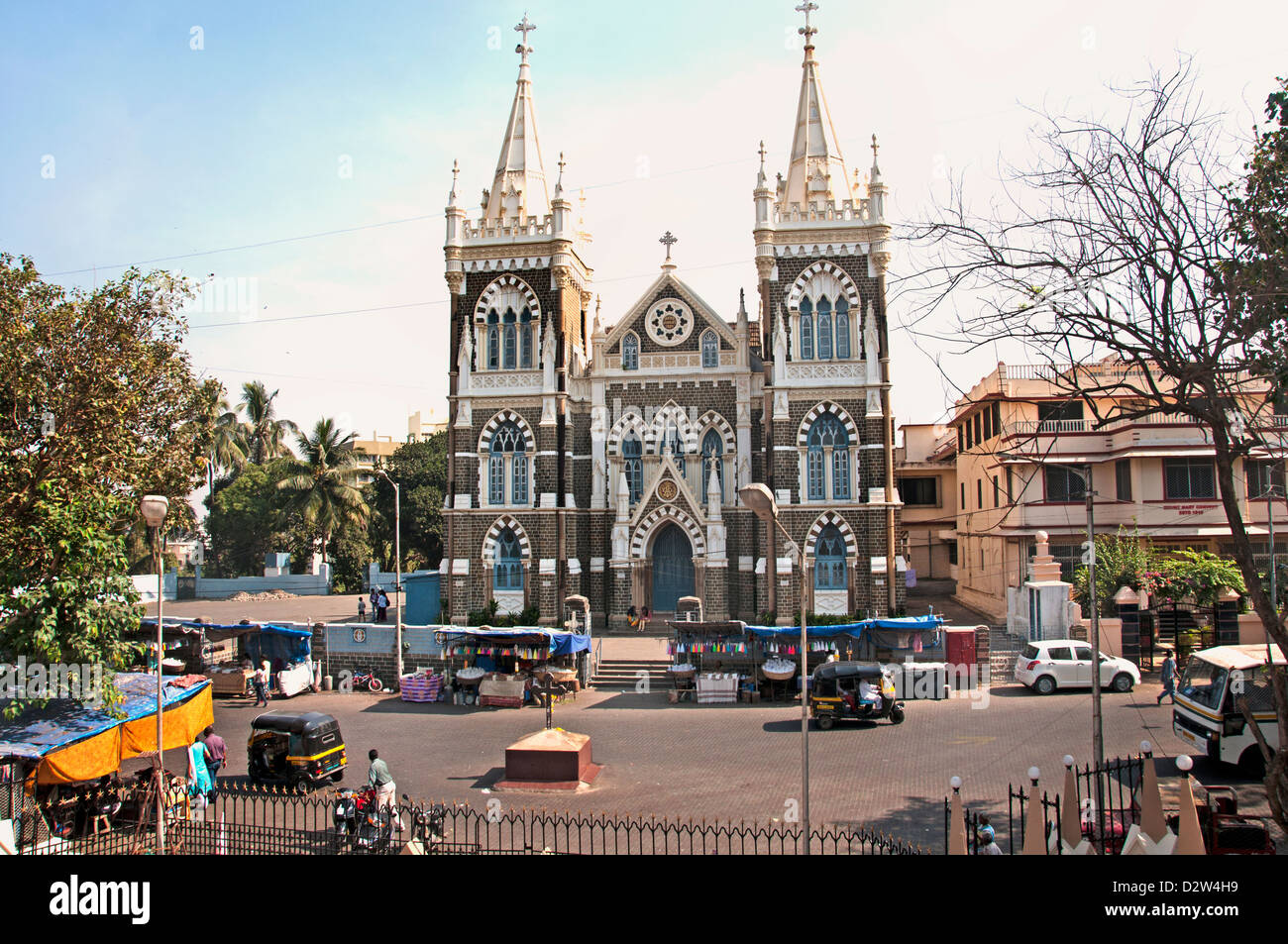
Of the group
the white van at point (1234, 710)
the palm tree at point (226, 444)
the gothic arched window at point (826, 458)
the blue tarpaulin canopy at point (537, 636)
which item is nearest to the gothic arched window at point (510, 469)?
the blue tarpaulin canopy at point (537, 636)

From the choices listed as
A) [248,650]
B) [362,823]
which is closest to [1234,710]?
[362,823]

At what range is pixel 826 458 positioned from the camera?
1244 inches

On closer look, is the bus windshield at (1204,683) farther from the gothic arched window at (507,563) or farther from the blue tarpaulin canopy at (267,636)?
the blue tarpaulin canopy at (267,636)

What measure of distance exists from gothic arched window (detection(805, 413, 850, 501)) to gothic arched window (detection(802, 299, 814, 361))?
7.81 feet

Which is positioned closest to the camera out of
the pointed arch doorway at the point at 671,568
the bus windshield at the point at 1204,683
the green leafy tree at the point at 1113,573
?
the bus windshield at the point at 1204,683

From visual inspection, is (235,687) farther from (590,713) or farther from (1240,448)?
(1240,448)

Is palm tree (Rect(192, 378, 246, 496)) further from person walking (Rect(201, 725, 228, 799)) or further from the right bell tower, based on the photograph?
person walking (Rect(201, 725, 228, 799))

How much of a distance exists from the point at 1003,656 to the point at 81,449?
24091 millimetres

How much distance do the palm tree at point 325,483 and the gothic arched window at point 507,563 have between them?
59.7 ft

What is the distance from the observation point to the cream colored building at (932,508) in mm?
47000

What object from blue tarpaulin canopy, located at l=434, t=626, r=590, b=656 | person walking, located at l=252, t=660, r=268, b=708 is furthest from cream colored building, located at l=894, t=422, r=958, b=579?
person walking, located at l=252, t=660, r=268, b=708

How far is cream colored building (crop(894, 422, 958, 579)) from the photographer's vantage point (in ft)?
154
